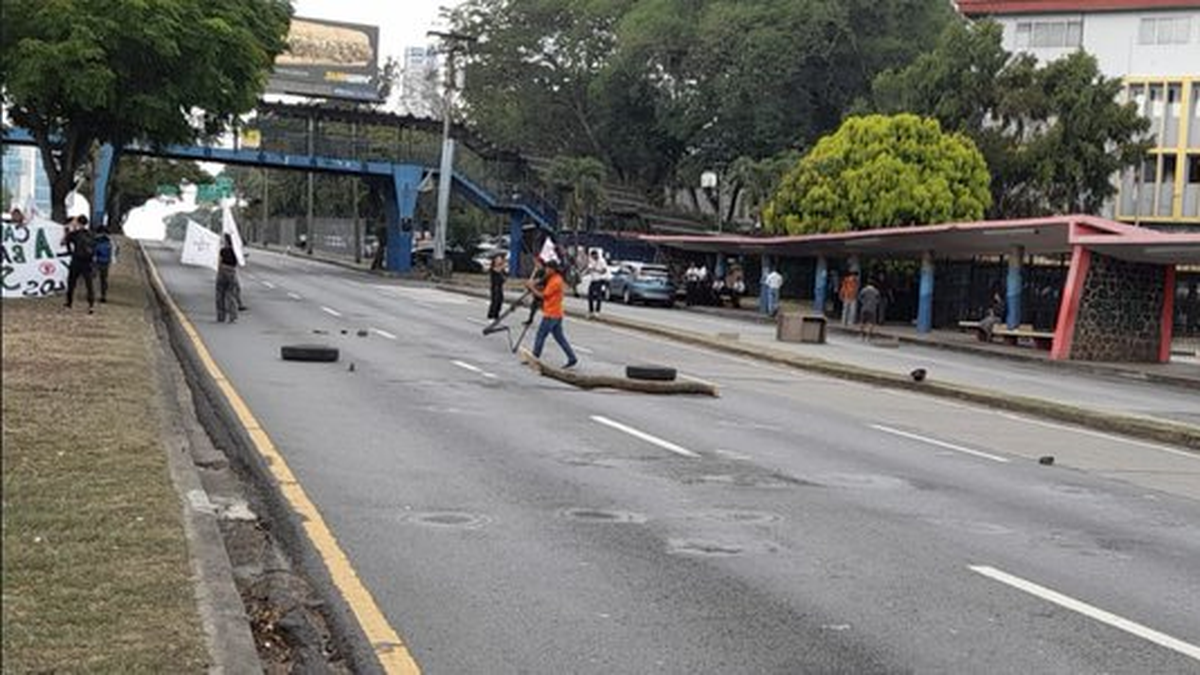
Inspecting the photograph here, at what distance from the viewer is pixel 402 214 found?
64.1m

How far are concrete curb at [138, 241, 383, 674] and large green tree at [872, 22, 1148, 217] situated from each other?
139 feet

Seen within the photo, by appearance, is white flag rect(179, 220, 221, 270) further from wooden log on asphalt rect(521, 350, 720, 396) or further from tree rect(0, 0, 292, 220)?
wooden log on asphalt rect(521, 350, 720, 396)

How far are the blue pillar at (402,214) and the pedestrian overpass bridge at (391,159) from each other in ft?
0.15

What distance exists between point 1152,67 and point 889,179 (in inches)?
777

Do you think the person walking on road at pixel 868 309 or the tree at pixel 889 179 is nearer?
the person walking on road at pixel 868 309

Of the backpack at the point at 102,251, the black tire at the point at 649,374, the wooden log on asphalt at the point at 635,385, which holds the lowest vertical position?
the wooden log on asphalt at the point at 635,385

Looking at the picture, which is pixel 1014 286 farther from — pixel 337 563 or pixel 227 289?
pixel 337 563

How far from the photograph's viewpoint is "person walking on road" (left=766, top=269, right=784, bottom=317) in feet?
154

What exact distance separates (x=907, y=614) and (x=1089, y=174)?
5014cm

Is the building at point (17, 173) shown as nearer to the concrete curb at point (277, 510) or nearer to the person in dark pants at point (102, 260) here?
the concrete curb at point (277, 510)

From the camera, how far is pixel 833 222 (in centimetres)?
4944

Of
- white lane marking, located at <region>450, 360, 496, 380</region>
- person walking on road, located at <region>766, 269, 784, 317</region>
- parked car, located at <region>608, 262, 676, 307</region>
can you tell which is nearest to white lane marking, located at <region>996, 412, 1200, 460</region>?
white lane marking, located at <region>450, 360, 496, 380</region>

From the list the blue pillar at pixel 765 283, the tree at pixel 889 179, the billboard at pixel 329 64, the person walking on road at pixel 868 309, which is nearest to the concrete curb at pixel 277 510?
the person walking on road at pixel 868 309

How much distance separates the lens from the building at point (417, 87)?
103 metres
